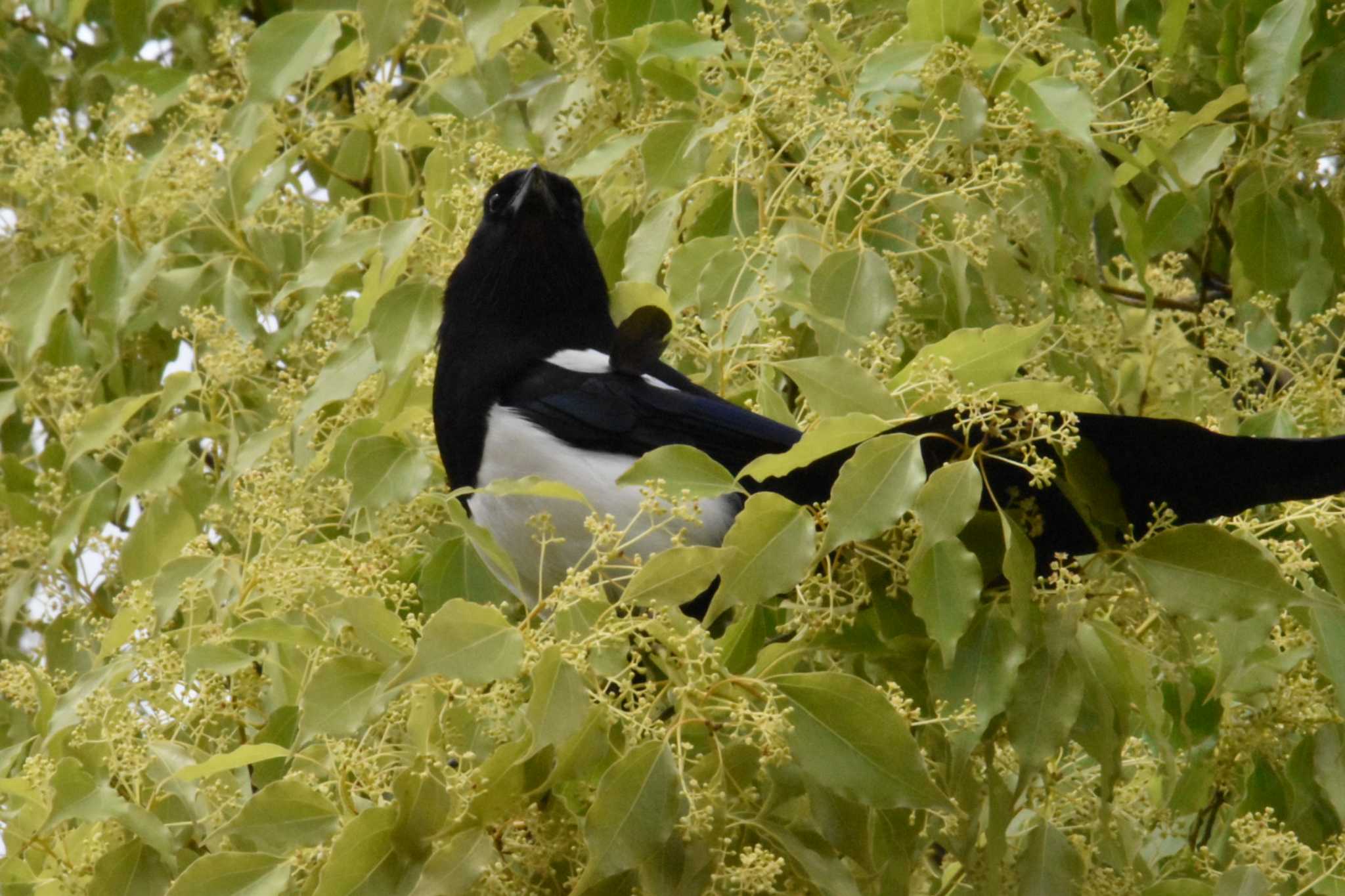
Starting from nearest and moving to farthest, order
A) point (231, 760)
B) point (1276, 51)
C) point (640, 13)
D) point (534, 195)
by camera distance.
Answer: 1. point (231, 760)
2. point (1276, 51)
3. point (640, 13)
4. point (534, 195)

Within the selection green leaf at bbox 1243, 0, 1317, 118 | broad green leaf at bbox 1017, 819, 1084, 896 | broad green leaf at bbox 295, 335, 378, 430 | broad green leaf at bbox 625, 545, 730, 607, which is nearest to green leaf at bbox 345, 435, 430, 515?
broad green leaf at bbox 295, 335, 378, 430

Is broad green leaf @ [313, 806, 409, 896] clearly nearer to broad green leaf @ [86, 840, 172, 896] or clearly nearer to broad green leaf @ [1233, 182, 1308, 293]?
broad green leaf @ [86, 840, 172, 896]

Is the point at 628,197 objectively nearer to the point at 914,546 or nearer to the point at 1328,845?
the point at 914,546

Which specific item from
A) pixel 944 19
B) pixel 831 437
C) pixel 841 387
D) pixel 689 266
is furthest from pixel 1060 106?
pixel 831 437

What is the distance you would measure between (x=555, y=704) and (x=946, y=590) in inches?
15.7

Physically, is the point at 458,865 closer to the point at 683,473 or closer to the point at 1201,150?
the point at 683,473

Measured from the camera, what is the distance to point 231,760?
5.37 ft

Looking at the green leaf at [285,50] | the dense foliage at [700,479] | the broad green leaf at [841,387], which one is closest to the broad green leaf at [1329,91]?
the dense foliage at [700,479]

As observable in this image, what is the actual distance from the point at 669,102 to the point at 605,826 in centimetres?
124

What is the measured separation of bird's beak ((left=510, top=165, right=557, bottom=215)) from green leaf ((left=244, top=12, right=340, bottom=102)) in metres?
0.36

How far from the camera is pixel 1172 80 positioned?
272cm

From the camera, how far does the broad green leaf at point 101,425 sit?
2.56m

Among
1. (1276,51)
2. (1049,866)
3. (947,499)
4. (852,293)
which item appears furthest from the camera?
(1276,51)

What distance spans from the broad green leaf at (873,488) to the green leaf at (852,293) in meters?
0.46
